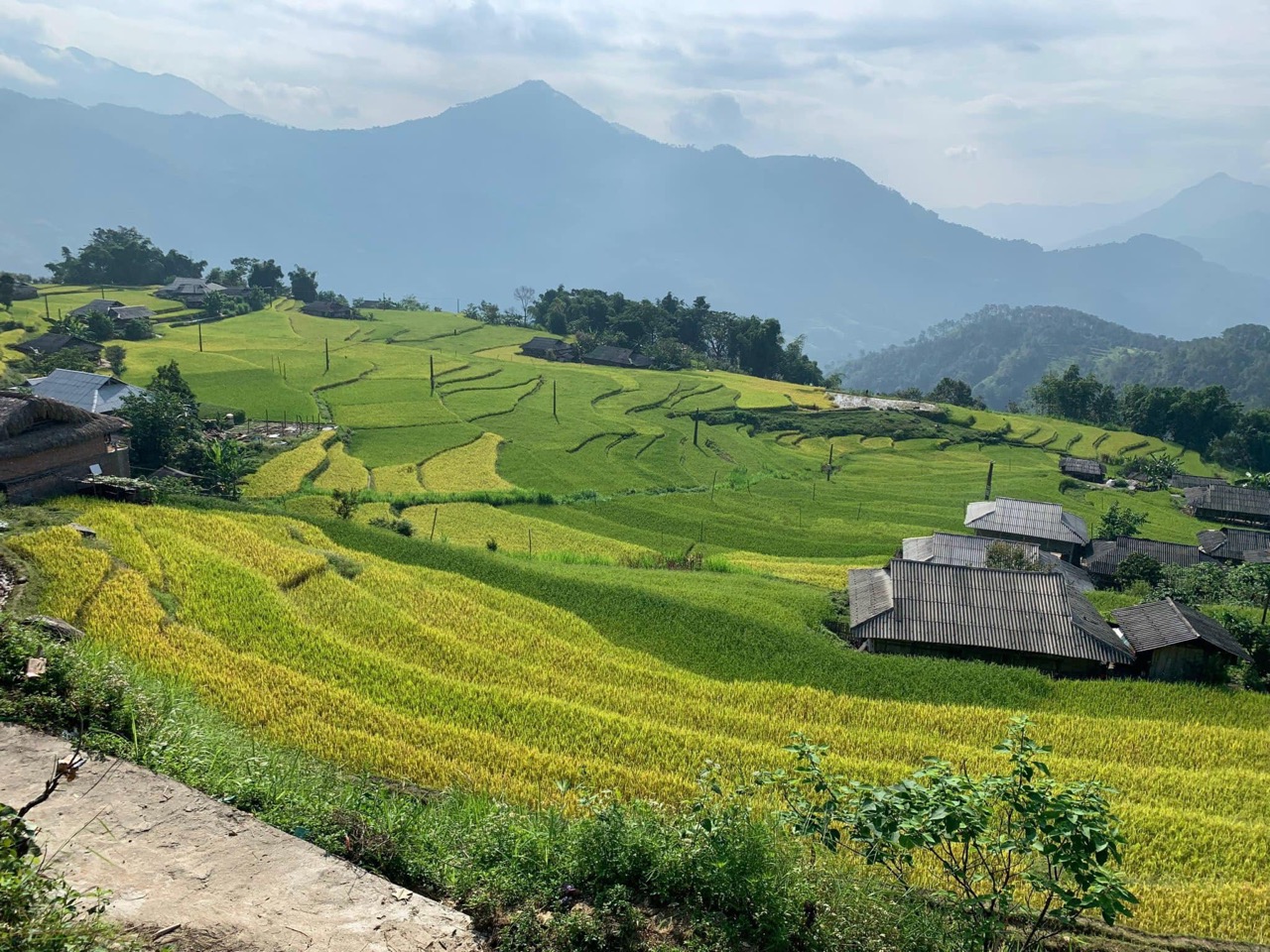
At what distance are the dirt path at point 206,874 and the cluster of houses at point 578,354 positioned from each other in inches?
3034

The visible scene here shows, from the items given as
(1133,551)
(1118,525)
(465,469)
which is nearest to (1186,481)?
(1118,525)

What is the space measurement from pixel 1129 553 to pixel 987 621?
2113 cm

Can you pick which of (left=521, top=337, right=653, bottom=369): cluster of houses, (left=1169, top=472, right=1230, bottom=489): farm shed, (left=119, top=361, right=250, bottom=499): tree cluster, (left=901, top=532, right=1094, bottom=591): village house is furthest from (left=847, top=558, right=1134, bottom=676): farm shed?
(left=521, top=337, right=653, bottom=369): cluster of houses

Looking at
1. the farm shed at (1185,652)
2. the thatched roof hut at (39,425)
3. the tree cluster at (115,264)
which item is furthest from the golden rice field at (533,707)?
the tree cluster at (115,264)

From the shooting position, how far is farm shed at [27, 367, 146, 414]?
4223 centimetres

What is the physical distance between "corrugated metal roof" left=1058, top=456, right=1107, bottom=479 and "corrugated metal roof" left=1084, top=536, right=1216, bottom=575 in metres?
20.6

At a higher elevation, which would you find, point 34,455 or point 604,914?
point 34,455

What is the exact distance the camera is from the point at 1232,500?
5275 centimetres

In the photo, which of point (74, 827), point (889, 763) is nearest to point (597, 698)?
point (889, 763)

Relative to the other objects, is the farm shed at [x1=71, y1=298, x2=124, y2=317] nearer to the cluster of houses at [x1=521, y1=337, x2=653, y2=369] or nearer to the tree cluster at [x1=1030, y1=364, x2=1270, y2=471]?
the cluster of houses at [x1=521, y1=337, x2=653, y2=369]

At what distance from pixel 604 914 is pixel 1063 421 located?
285 ft

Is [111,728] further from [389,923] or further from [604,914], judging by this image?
[604,914]

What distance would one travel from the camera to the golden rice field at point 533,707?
1315 cm

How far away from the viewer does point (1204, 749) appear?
1747 centimetres
